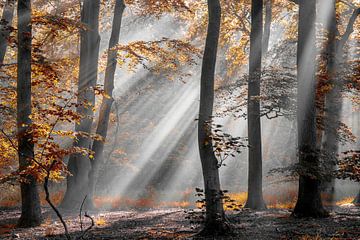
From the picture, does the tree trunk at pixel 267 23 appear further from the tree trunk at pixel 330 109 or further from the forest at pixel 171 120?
the tree trunk at pixel 330 109

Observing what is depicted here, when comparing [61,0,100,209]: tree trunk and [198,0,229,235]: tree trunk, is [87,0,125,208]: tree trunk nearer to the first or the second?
[61,0,100,209]: tree trunk

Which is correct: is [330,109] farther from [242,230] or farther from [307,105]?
[242,230]

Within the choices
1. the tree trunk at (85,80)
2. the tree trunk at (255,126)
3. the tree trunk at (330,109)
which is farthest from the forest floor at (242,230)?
the tree trunk at (85,80)

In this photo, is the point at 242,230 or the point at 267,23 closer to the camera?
the point at 242,230

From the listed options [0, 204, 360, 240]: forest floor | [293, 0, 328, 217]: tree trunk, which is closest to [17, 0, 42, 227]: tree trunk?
[0, 204, 360, 240]: forest floor

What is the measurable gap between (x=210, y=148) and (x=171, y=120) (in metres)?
20.6

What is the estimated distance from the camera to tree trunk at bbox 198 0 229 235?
24.9ft

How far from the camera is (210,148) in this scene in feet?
25.5

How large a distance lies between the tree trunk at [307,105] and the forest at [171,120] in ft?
0.08

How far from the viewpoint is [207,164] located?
25.4 ft

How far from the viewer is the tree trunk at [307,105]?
10.2 metres

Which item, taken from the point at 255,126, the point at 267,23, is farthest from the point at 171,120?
the point at 255,126

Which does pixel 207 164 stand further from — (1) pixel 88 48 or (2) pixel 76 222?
(1) pixel 88 48

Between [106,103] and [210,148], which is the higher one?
[106,103]
